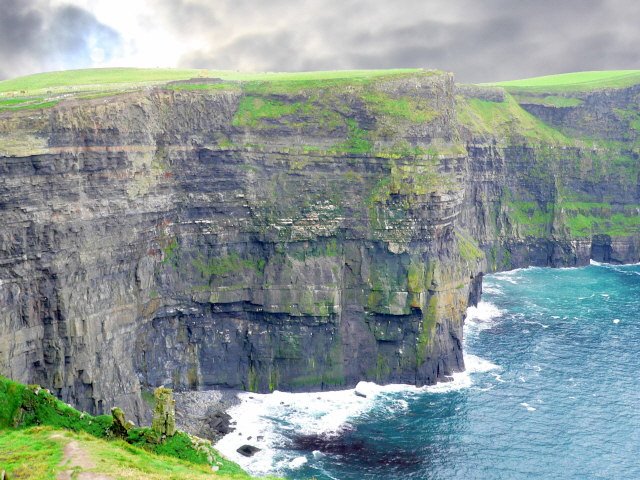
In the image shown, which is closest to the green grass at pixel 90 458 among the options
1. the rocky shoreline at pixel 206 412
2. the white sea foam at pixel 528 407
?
the rocky shoreline at pixel 206 412

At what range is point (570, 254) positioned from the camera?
167m

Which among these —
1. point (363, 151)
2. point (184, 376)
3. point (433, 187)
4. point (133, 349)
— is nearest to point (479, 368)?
point (433, 187)

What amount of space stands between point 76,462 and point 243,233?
52.1m

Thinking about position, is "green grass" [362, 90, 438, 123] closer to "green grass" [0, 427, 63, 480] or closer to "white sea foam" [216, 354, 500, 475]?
"white sea foam" [216, 354, 500, 475]

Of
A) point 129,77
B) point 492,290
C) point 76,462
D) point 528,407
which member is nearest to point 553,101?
point 492,290

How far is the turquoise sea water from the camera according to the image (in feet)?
250

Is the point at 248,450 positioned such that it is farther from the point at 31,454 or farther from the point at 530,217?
the point at 530,217

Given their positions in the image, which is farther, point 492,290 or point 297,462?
point 492,290

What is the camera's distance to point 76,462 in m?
47.3

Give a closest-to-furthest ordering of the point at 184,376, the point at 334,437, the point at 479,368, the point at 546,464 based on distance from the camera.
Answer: the point at 546,464, the point at 334,437, the point at 184,376, the point at 479,368

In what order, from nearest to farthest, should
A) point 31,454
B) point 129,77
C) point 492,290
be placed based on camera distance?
point 31,454
point 129,77
point 492,290

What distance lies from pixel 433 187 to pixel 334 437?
119 ft

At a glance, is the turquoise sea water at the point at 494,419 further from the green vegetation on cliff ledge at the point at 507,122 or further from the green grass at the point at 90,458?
the green vegetation on cliff ledge at the point at 507,122

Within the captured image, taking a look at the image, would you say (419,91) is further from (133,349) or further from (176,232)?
(133,349)
